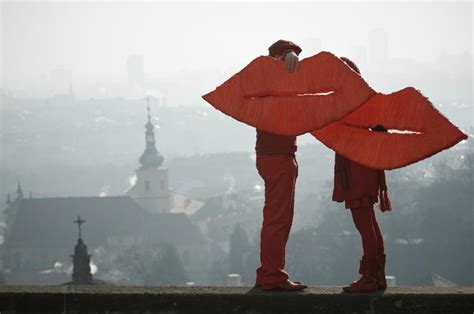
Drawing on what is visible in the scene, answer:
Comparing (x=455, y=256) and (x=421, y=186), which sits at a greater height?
(x=421, y=186)

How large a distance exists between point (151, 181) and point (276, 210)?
112m

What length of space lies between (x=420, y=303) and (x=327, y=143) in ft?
5.09

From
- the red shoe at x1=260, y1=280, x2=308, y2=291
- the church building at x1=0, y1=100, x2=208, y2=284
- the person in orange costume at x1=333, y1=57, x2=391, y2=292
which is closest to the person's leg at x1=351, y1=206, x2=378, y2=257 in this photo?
the person in orange costume at x1=333, y1=57, x2=391, y2=292

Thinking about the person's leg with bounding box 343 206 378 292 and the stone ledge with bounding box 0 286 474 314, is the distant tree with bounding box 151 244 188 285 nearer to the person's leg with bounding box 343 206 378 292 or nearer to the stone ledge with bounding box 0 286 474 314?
the person's leg with bounding box 343 206 378 292

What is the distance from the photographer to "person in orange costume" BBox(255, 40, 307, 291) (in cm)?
934

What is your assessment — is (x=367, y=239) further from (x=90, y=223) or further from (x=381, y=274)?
(x=90, y=223)

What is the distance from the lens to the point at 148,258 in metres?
103

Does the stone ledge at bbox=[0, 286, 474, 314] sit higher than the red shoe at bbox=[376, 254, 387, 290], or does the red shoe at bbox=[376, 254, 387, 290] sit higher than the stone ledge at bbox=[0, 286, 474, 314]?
the red shoe at bbox=[376, 254, 387, 290]

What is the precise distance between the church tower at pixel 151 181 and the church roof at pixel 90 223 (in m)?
2.07

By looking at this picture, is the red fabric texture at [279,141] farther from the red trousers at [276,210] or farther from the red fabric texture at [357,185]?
the red fabric texture at [357,185]

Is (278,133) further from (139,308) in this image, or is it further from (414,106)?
→ (139,308)

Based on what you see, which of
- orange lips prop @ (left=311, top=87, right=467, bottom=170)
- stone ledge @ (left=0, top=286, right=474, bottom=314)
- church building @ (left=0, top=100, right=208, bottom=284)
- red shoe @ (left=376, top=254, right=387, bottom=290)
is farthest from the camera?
church building @ (left=0, top=100, right=208, bottom=284)

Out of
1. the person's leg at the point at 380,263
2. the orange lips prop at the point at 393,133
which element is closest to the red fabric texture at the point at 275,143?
the orange lips prop at the point at 393,133

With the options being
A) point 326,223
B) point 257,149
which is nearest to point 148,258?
point 326,223
